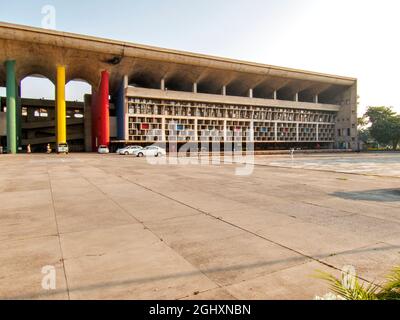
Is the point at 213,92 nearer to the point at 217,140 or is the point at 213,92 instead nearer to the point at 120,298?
the point at 217,140

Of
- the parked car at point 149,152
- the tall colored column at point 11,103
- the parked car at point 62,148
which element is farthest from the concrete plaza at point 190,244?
the tall colored column at point 11,103

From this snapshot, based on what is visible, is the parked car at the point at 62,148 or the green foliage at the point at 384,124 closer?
the parked car at the point at 62,148

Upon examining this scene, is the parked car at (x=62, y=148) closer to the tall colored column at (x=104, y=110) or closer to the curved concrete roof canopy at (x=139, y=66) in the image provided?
the tall colored column at (x=104, y=110)

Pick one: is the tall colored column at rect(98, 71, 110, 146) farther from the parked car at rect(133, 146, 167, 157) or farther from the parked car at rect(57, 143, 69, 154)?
the parked car at rect(133, 146, 167, 157)

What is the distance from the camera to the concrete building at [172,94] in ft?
154

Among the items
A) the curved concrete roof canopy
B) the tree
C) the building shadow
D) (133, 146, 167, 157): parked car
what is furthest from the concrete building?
the building shadow

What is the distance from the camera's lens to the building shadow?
909 centimetres

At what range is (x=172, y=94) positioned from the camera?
55531 millimetres

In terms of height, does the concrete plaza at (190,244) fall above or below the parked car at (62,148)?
below

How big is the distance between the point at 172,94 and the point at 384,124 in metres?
58.1

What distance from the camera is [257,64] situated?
2341 inches

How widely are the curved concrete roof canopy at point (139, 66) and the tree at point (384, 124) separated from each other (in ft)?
48.7

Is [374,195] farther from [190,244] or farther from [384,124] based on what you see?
[384,124]

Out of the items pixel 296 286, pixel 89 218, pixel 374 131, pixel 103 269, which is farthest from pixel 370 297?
pixel 374 131
